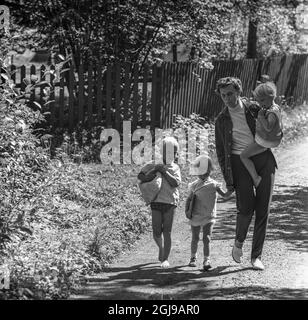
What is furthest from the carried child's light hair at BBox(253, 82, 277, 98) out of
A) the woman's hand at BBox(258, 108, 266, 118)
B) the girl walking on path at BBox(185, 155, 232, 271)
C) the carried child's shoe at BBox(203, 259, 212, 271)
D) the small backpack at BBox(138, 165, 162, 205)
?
the carried child's shoe at BBox(203, 259, 212, 271)

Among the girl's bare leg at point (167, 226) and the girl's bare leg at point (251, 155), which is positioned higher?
the girl's bare leg at point (251, 155)

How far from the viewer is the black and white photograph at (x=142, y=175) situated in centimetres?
712

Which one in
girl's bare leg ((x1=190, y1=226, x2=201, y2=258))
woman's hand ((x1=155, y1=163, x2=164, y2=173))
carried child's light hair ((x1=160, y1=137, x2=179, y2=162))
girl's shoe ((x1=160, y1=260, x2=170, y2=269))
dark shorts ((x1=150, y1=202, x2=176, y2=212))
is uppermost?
carried child's light hair ((x1=160, y1=137, x2=179, y2=162))

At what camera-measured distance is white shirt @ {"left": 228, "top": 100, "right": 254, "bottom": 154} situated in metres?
7.82

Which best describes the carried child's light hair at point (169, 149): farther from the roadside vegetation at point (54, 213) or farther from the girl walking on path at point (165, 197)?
the roadside vegetation at point (54, 213)

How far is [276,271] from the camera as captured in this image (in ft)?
25.3

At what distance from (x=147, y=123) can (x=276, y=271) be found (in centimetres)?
859

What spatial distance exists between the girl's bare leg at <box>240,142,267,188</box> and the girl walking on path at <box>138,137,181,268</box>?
2.39 ft

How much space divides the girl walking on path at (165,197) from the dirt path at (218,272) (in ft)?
0.87

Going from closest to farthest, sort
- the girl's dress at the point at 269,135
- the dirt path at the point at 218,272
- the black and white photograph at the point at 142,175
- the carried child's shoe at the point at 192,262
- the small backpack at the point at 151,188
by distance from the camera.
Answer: the dirt path at the point at 218,272 → the black and white photograph at the point at 142,175 → the girl's dress at the point at 269,135 → the small backpack at the point at 151,188 → the carried child's shoe at the point at 192,262

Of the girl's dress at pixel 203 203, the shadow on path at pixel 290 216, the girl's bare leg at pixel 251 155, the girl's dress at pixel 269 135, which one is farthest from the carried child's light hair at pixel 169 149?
the shadow on path at pixel 290 216

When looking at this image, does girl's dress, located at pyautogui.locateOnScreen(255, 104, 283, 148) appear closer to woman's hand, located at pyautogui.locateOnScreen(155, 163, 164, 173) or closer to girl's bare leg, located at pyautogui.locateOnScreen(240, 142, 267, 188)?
girl's bare leg, located at pyautogui.locateOnScreen(240, 142, 267, 188)

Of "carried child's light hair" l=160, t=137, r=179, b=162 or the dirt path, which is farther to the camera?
"carried child's light hair" l=160, t=137, r=179, b=162

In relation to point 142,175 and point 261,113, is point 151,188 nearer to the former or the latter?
point 142,175
